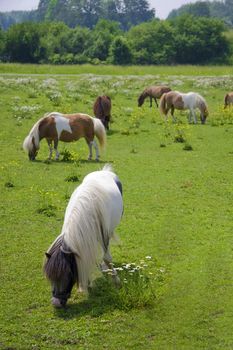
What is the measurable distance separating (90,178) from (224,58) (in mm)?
74956

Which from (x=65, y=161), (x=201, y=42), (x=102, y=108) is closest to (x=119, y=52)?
(x=201, y=42)

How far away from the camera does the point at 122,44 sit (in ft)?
238

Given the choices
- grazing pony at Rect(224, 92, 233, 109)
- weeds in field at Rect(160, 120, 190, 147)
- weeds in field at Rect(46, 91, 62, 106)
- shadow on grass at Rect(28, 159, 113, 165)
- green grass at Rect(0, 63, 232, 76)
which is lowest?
shadow on grass at Rect(28, 159, 113, 165)

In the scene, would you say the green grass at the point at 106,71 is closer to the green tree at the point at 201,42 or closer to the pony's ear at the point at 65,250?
the green tree at the point at 201,42

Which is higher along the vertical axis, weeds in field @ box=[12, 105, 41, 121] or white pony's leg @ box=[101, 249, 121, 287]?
weeds in field @ box=[12, 105, 41, 121]

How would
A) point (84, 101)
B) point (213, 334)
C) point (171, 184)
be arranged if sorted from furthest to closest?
point (84, 101)
point (171, 184)
point (213, 334)

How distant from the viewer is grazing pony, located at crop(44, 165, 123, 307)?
6719 millimetres

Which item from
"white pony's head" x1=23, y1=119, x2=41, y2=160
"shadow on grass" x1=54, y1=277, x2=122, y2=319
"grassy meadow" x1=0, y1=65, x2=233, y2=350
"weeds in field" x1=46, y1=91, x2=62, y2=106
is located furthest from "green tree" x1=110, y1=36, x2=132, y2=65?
"shadow on grass" x1=54, y1=277, x2=122, y2=319

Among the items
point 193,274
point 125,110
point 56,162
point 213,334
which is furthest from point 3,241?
point 125,110

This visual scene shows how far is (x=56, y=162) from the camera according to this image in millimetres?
16156

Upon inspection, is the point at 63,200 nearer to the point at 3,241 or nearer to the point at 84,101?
the point at 3,241

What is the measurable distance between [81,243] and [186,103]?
19.2m

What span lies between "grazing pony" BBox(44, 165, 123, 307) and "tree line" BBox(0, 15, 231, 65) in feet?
217

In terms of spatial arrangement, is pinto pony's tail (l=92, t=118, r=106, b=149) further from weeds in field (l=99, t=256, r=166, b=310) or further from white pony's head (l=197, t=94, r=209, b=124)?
white pony's head (l=197, t=94, r=209, b=124)
